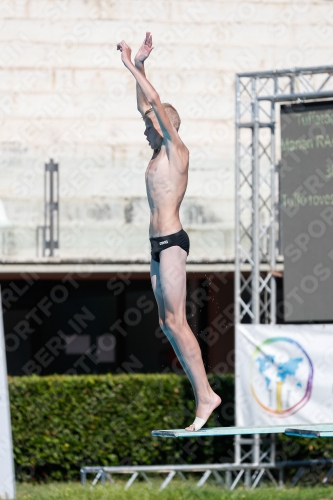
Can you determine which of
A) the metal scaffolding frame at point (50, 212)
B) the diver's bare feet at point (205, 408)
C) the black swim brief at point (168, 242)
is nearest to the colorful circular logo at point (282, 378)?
the metal scaffolding frame at point (50, 212)

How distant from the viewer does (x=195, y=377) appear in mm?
5570

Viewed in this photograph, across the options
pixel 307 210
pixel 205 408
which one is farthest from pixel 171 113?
pixel 307 210

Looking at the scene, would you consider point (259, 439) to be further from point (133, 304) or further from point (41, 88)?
point (41, 88)

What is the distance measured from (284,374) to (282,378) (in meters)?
0.05

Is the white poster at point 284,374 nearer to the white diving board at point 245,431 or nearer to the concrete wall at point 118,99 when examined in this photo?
the concrete wall at point 118,99

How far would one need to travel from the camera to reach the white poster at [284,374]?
10969mm

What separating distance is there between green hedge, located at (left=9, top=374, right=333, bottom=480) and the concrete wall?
2398 mm

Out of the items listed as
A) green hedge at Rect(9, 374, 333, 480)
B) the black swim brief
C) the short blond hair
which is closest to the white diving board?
the black swim brief

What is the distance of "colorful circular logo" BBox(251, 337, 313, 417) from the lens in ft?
36.1

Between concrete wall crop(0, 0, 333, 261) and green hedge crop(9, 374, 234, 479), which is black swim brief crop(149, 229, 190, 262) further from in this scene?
concrete wall crop(0, 0, 333, 261)

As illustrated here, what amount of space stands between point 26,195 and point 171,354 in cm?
383

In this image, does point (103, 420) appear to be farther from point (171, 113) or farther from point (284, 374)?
point (171, 113)

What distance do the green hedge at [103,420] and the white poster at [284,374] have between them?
1.38 meters

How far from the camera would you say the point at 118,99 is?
14.9 m
